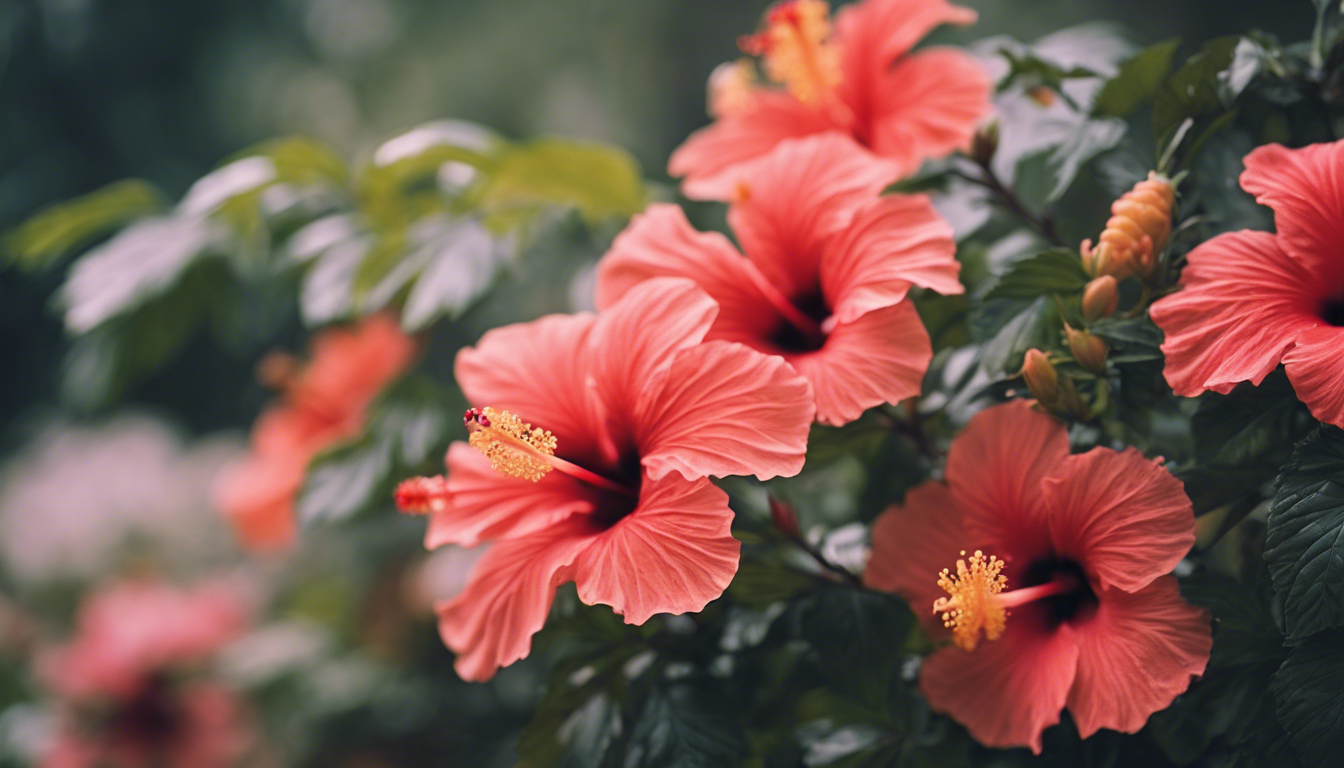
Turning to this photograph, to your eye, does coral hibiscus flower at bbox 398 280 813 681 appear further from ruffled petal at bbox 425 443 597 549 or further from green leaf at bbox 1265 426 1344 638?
green leaf at bbox 1265 426 1344 638

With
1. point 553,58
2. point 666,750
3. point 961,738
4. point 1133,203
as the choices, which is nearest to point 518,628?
point 666,750

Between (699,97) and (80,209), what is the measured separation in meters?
1.68

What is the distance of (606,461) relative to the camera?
49 centimetres

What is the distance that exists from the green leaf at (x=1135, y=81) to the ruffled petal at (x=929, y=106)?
6 cm

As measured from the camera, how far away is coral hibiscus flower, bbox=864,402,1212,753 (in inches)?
15.4

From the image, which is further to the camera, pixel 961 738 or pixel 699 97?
pixel 699 97

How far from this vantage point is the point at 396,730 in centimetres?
94

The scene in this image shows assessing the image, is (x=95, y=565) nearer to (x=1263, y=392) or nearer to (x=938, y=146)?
(x=938, y=146)

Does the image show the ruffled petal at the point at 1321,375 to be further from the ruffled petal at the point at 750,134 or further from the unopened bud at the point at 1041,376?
the ruffled petal at the point at 750,134

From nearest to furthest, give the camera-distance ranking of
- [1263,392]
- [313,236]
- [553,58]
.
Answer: [1263,392] → [313,236] → [553,58]

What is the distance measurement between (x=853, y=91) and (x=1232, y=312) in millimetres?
292

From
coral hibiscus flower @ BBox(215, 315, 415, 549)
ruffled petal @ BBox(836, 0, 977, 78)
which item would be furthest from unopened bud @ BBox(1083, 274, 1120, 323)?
coral hibiscus flower @ BBox(215, 315, 415, 549)

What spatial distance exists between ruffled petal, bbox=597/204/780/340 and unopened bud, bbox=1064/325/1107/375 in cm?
15

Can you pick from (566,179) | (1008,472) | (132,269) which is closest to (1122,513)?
(1008,472)
